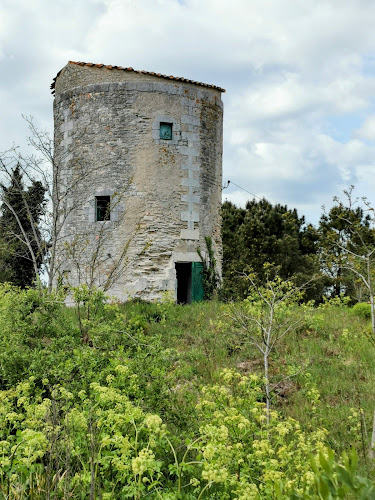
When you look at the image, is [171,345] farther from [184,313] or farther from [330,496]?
[330,496]

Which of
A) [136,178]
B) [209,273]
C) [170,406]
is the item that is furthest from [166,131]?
[170,406]

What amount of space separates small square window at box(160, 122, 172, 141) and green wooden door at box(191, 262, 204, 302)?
11.6 ft

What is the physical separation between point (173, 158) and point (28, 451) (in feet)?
36.5

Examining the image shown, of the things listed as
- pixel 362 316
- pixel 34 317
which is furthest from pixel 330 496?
pixel 362 316

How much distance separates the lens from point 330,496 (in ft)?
4.93

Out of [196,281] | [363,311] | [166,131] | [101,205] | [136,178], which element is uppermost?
[166,131]

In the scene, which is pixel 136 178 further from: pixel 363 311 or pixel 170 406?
pixel 170 406

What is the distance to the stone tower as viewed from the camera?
13.3m

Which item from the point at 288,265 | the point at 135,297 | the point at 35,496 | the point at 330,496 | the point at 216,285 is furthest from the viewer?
the point at 288,265

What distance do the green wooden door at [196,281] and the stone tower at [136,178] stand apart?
1.1 inches

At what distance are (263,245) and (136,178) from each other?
11.2 metres

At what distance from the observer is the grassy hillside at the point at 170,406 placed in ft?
10.9

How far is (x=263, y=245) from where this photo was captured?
23406 millimetres

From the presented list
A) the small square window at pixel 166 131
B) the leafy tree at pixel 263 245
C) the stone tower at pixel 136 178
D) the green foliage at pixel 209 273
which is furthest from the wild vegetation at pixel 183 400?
the leafy tree at pixel 263 245
